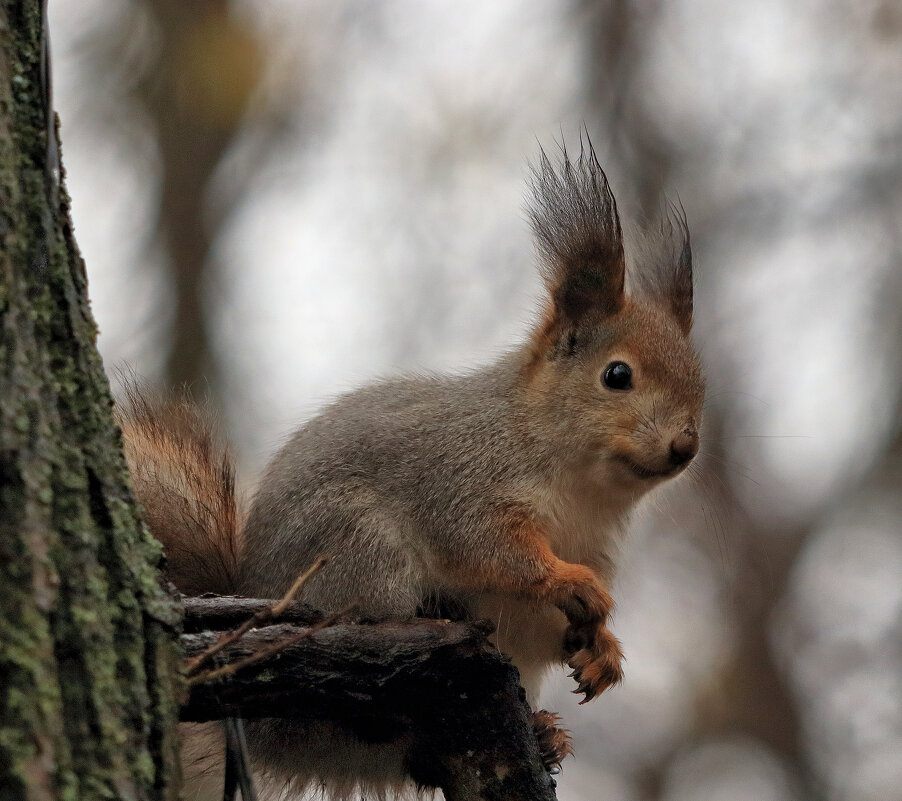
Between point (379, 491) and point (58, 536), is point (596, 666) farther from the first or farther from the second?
point (58, 536)

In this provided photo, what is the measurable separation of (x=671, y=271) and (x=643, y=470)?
2.49 ft

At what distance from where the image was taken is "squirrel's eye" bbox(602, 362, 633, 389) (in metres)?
2.49

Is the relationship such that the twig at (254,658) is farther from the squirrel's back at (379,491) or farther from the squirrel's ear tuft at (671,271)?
the squirrel's ear tuft at (671,271)

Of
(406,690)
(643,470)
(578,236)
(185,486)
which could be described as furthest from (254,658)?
(578,236)

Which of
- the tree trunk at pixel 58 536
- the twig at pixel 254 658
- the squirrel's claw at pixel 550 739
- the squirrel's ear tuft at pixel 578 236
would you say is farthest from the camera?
the squirrel's ear tuft at pixel 578 236

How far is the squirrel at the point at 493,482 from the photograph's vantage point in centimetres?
223

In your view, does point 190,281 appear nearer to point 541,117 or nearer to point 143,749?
point 541,117

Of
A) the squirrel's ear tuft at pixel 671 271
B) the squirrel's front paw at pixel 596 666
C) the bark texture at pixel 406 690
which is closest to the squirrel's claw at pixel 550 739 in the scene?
the squirrel's front paw at pixel 596 666

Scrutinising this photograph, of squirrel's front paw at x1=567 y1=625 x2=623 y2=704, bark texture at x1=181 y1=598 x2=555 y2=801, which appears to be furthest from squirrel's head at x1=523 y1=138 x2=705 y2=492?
bark texture at x1=181 y1=598 x2=555 y2=801

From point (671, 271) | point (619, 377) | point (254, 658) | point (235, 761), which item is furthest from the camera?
point (671, 271)

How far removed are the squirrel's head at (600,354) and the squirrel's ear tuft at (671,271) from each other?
0.05 metres

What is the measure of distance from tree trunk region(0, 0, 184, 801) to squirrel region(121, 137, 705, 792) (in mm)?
845

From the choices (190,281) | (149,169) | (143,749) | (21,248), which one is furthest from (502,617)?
(149,169)

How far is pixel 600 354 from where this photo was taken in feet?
8.45
